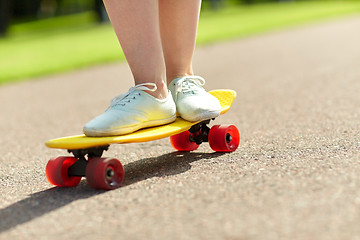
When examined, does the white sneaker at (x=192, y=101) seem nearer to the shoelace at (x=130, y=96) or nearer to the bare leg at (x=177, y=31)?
the bare leg at (x=177, y=31)

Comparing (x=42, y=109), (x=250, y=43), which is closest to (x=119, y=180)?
(x=42, y=109)

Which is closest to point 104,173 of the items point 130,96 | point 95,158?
point 95,158

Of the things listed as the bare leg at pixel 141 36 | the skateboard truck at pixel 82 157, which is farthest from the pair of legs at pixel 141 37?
the skateboard truck at pixel 82 157

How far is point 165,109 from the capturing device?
86.1 inches

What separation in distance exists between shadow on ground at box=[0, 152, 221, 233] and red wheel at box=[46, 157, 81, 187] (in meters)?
0.03

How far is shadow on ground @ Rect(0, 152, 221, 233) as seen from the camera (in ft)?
5.73

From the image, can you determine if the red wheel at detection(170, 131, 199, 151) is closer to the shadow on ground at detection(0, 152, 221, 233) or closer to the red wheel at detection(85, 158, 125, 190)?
the shadow on ground at detection(0, 152, 221, 233)

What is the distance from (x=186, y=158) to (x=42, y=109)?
2.58m

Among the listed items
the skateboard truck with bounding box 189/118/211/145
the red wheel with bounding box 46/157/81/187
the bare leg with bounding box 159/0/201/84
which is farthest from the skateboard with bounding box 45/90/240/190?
the bare leg with bounding box 159/0/201/84

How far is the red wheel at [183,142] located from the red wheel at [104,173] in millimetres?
585

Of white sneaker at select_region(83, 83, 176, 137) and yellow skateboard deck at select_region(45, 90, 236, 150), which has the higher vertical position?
white sneaker at select_region(83, 83, 176, 137)

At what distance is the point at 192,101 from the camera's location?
89.8 inches

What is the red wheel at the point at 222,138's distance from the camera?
92.7 inches

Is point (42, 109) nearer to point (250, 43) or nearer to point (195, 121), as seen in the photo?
point (195, 121)
